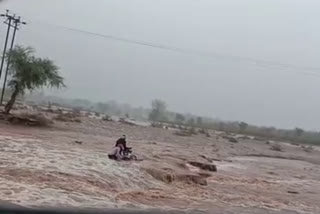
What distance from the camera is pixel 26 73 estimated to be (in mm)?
48531

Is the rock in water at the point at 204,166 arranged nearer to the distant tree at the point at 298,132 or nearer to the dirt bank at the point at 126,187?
the dirt bank at the point at 126,187

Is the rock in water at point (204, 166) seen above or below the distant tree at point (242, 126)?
below

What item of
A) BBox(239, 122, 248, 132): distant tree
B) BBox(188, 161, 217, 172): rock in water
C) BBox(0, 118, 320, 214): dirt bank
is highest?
BBox(239, 122, 248, 132): distant tree

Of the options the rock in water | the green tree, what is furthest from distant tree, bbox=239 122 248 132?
the rock in water

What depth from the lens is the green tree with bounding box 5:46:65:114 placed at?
48.5 metres

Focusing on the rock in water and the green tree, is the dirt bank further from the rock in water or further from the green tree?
the green tree

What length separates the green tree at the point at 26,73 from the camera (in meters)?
48.5

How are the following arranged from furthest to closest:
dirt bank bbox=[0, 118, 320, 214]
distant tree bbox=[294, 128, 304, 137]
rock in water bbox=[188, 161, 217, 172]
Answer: distant tree bbox=[294, 128, 304, 137]
rock in water bbox=[188, 161, 217, 172]
dirt bank bbox=[0, 118, 320, 214]

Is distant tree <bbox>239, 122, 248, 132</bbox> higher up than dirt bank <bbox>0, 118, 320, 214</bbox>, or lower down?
higher up

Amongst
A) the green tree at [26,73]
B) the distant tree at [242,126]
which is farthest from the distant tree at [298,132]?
the green tree at [26,73]

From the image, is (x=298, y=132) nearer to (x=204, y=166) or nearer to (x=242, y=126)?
(x=242, y=126)

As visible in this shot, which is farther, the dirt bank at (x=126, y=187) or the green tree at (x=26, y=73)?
the green tree at (x=26, y=73)

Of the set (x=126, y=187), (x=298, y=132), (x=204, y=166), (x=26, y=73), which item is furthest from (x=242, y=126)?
(x=126, y=187)

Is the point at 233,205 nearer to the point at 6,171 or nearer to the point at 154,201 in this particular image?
the point at 154,201
